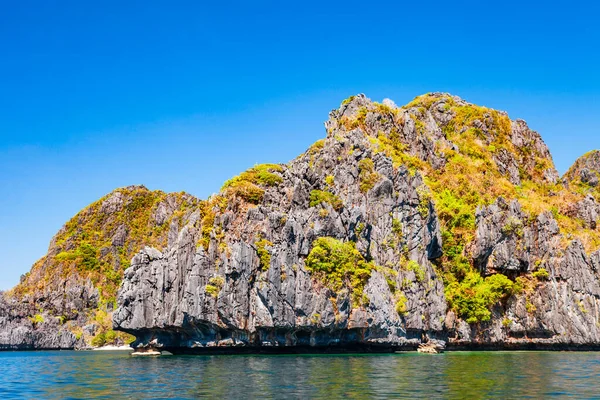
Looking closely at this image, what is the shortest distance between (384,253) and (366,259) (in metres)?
4.67

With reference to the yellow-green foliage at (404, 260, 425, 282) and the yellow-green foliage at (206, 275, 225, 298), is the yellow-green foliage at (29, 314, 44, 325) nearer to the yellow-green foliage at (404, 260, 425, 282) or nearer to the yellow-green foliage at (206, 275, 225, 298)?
Result: the yellow-green foliage at (206, 275, 225, 298)

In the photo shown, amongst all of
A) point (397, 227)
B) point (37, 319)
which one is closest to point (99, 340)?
point (37, 319)

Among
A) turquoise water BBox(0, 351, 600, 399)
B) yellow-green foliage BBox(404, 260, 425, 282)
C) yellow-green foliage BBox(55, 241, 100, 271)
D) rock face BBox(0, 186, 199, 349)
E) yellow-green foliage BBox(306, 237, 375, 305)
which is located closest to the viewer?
turquoise water BBox(0, 351, 600, 399)

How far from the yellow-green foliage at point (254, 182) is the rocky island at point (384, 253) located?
0.68ft

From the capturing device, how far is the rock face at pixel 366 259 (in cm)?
6184

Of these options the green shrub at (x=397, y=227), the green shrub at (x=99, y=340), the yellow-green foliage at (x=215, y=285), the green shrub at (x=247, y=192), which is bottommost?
the green shrub at (x=99, y=340)

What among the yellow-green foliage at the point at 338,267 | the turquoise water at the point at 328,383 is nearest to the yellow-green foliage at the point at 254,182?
the yellow-green foliage at the point at 338,267

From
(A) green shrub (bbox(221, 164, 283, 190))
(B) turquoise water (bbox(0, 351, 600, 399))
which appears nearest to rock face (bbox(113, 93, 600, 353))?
(A) green shrub (bbox(221, 164, 283, 190))

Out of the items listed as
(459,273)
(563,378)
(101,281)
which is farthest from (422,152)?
(101,281)

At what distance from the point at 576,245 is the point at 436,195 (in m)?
21.8

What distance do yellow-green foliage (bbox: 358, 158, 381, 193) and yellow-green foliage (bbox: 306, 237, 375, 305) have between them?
43.8ft

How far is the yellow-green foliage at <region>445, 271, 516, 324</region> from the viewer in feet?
247

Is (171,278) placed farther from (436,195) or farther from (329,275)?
(436,195)

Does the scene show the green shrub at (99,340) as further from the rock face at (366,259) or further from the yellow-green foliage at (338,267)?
the yellow-green foliage at (338,267)
